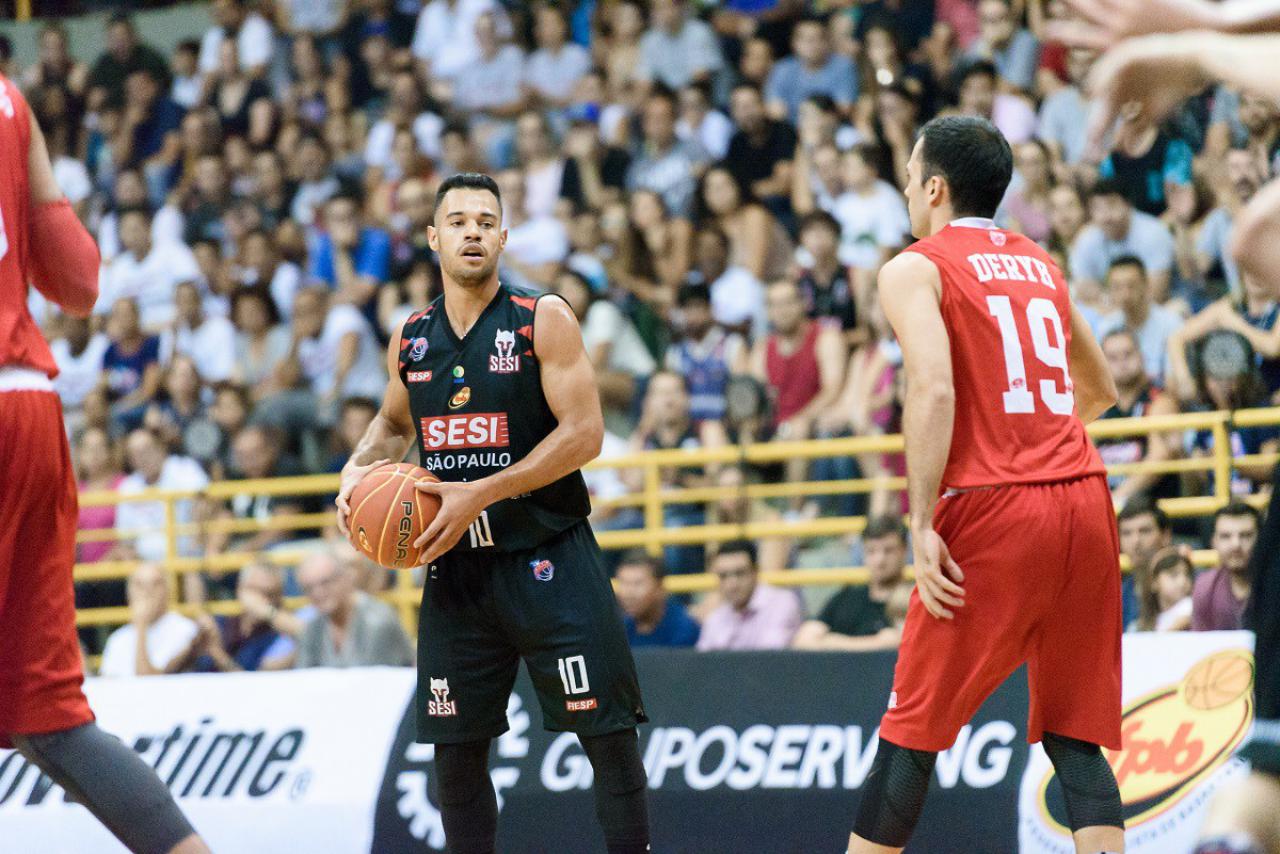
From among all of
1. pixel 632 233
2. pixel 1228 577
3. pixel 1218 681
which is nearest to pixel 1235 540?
pixel 1228 577

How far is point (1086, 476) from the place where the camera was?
16.9 ft

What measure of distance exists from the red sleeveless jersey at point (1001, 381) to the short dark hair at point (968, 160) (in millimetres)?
202

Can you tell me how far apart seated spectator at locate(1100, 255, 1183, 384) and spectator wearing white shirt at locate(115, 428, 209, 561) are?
6152mm

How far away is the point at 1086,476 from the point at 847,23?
333 inches

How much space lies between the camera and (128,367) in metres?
13.4

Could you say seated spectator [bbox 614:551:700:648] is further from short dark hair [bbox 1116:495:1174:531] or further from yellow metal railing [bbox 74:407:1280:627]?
short dark hair [bbox 1116:495:1174:531]

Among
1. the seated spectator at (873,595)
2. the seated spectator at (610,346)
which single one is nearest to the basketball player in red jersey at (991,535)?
the seated spectator at (873,595)

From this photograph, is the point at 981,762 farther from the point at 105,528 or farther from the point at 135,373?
the point at 135,373

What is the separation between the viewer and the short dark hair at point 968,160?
521 cm

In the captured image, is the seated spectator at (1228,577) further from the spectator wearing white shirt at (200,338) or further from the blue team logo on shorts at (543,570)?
the spectator wearing white shirt at (200,338)

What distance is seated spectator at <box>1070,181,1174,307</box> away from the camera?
998 centimetres

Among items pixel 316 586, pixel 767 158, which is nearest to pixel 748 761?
pixel 316 586

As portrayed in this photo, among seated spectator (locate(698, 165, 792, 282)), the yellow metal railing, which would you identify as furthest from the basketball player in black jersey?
seated spectator (locate(698, 165, 792, 282))

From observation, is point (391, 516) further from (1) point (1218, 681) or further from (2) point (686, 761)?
(1) point (1218, 681)
